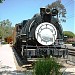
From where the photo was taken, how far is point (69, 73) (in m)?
12.3

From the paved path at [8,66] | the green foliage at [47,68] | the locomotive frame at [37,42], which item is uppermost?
the locomotive frame at [37,42]

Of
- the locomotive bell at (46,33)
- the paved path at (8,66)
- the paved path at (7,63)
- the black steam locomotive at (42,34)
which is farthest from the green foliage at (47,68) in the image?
the locomotive bell at (46,33)

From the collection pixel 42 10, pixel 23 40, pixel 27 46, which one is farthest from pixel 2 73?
pixel 42 10

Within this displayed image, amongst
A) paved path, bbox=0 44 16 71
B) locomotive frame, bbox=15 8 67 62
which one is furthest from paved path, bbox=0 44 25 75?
locomotive frame, bbox=15 8 67 62

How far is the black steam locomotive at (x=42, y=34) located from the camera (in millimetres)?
14828

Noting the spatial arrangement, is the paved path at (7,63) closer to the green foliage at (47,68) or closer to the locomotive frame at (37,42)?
the locomotive frame at (37,42)

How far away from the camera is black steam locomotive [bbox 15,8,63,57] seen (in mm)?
14828

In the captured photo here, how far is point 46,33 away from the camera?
14820 millimetres

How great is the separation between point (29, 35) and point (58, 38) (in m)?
1.82

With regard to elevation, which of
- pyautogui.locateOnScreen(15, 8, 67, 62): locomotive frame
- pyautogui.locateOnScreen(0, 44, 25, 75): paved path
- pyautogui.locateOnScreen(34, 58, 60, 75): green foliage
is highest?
pyautogui.locateOnScreen(15, 8, 67, 62): locomotive frame

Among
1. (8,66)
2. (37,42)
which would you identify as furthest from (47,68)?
(8,66)

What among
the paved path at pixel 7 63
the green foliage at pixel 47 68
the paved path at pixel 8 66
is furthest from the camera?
the paved path at pixel 7 63

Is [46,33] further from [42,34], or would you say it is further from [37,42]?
[37,42]

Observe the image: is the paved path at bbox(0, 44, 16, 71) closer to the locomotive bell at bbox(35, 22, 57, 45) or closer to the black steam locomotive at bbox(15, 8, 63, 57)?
the black steam locomotive at bbox(15, 8, 63, 57)
